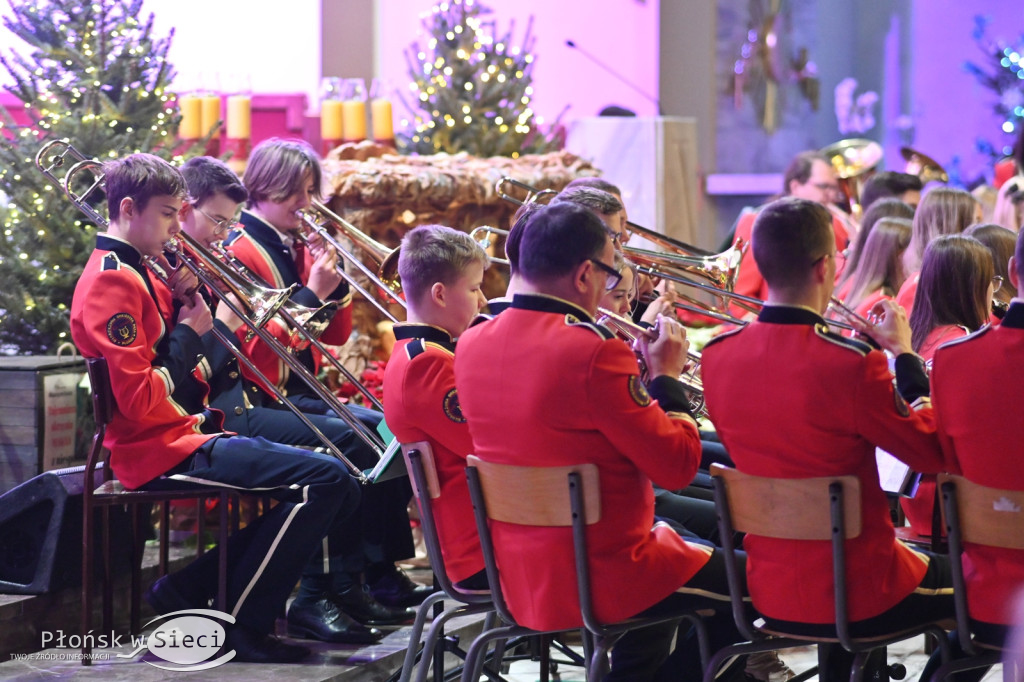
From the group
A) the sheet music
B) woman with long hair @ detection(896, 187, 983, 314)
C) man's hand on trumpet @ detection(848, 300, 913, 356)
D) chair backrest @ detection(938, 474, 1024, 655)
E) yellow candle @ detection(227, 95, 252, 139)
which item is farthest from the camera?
yellow candle @ detection(227, 95, 252, 139)

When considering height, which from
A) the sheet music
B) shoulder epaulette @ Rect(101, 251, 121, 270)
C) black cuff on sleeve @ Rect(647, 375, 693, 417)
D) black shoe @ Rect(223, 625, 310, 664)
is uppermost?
shoulder epaulette @ Rect(101, 251, 121, 270)

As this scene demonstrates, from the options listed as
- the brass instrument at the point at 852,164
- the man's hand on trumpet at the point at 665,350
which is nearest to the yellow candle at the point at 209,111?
the brass instrument at the point at 852,164

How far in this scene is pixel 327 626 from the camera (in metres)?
3.82

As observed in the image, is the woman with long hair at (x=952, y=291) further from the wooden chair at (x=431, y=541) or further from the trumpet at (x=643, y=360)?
the wooden chair at (x=431, y=541)

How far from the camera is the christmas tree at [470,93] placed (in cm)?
737

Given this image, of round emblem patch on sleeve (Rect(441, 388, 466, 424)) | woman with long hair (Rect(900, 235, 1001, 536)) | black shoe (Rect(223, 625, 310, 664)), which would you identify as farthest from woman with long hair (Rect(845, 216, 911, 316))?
black shoe (Rect(223, 625, 310, 664))

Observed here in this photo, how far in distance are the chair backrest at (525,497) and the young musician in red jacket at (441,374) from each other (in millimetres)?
245

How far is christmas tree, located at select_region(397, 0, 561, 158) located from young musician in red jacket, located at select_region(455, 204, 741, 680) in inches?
187

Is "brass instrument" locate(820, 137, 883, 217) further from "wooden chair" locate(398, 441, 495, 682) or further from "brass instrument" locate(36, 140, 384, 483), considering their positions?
"wooden chair" locate(398, 441, 495, 682)

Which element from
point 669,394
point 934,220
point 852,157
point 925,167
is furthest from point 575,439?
point 852,157

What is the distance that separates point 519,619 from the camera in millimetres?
2711

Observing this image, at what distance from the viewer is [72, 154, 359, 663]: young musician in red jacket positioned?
336cm

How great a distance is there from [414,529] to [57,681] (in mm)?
1755

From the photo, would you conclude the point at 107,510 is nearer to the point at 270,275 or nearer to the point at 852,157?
the point at 270,275
